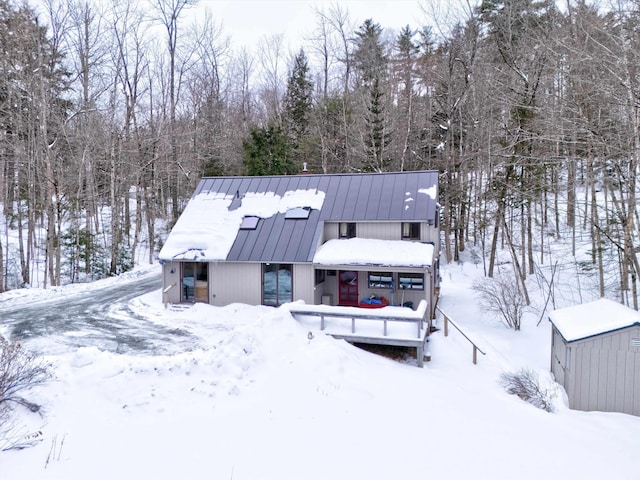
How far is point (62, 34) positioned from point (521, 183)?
23359 millimetres

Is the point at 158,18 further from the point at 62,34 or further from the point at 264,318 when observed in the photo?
the point at 264,318

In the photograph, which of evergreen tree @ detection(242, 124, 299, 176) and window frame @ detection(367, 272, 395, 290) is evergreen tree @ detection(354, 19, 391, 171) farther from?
window frame @ detection(367, 272, 395, 290)

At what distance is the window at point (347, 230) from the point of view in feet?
52.8

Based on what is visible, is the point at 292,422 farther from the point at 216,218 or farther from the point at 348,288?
the point at 216,218

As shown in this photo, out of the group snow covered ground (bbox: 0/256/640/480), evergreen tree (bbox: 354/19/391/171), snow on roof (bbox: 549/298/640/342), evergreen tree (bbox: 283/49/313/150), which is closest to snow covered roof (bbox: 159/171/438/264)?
snow on roof (bbox: 549/298/640/342)

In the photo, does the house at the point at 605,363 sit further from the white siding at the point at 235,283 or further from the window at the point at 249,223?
the window at the point at 249,223

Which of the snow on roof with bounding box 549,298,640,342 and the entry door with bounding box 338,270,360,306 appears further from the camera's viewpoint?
the entry door with bounding box 338,270,360,306

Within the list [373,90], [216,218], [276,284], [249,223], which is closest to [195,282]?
[216,218]

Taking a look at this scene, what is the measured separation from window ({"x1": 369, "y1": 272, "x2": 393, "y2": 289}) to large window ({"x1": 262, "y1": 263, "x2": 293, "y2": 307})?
3.02 m

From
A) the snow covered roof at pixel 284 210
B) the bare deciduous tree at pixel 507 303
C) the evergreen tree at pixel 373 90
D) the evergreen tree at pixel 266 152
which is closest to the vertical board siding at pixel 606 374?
the snow covered roof at pixel 284 210

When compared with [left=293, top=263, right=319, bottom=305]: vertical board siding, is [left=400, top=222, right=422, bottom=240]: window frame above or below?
above

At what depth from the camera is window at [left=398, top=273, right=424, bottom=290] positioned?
1512cm

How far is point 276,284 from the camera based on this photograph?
49.3 feet

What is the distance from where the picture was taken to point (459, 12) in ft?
79.7
